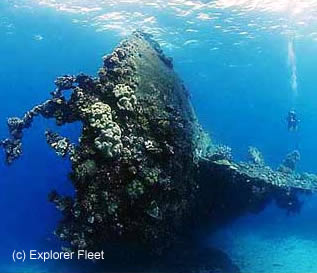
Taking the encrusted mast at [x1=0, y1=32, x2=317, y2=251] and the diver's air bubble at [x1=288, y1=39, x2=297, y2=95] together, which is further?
the diver's air bubble at [x1=288, y1=39, x2=297, y2=95]

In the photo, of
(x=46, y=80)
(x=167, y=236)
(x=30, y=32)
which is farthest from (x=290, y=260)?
(x=46, y=80)

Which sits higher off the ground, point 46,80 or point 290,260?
point 46,80

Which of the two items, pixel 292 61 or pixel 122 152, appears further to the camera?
pixel 292 61

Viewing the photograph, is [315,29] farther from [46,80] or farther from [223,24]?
[46,80]

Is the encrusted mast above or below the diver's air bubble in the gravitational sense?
below

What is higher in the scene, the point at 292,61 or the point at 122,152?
the point at 292,61

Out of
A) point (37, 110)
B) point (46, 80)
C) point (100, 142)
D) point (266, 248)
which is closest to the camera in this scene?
point (100, 142)

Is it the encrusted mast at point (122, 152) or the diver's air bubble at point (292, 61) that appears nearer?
the encrusted mast at point (122, 152)

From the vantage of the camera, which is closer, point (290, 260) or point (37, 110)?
point (37, 110)

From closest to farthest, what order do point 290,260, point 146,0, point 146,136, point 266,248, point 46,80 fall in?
1. point 146,136
2. point 290,260
3. point 266,248
4. point 146,0
5. point 46,80

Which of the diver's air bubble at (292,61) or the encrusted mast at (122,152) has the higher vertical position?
the diver's air bubble at (292,61)

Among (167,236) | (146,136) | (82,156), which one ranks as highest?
(146,136)

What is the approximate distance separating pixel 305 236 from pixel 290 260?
14.1 feet

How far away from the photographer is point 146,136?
9352 mm
